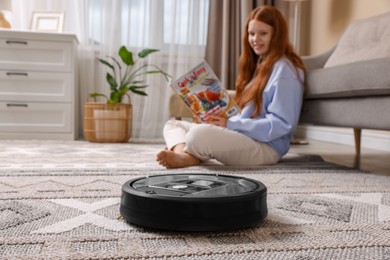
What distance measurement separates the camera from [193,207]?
0.66m

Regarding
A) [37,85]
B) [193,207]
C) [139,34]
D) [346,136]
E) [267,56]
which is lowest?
[346,136]

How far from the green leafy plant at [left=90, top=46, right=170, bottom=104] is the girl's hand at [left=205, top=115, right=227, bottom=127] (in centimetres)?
122

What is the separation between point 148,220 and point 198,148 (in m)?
0.81

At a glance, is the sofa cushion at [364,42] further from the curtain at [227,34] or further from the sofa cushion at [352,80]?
the curtain at [227,34]

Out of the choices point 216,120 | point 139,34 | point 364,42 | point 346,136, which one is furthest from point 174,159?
point 139,34

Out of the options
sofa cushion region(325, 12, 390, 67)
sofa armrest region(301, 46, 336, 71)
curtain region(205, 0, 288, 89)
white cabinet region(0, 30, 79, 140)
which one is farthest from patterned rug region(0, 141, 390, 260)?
curtain region(205, 0, 288, 89)

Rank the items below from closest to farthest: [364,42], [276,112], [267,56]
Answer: [276,112], [267,56], [364,42]

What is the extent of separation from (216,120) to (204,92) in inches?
4.4

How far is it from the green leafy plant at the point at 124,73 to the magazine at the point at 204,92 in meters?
1.23

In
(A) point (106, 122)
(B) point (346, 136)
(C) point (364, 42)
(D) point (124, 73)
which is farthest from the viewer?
(D) point (124, 73)

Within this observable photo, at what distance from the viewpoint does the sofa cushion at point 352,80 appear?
1.30m

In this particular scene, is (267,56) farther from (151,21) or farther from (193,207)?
(151,21)

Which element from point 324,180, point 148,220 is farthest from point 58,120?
point 148,220

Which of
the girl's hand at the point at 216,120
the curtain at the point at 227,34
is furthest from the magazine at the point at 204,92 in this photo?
the curtain at the point at 227,34
